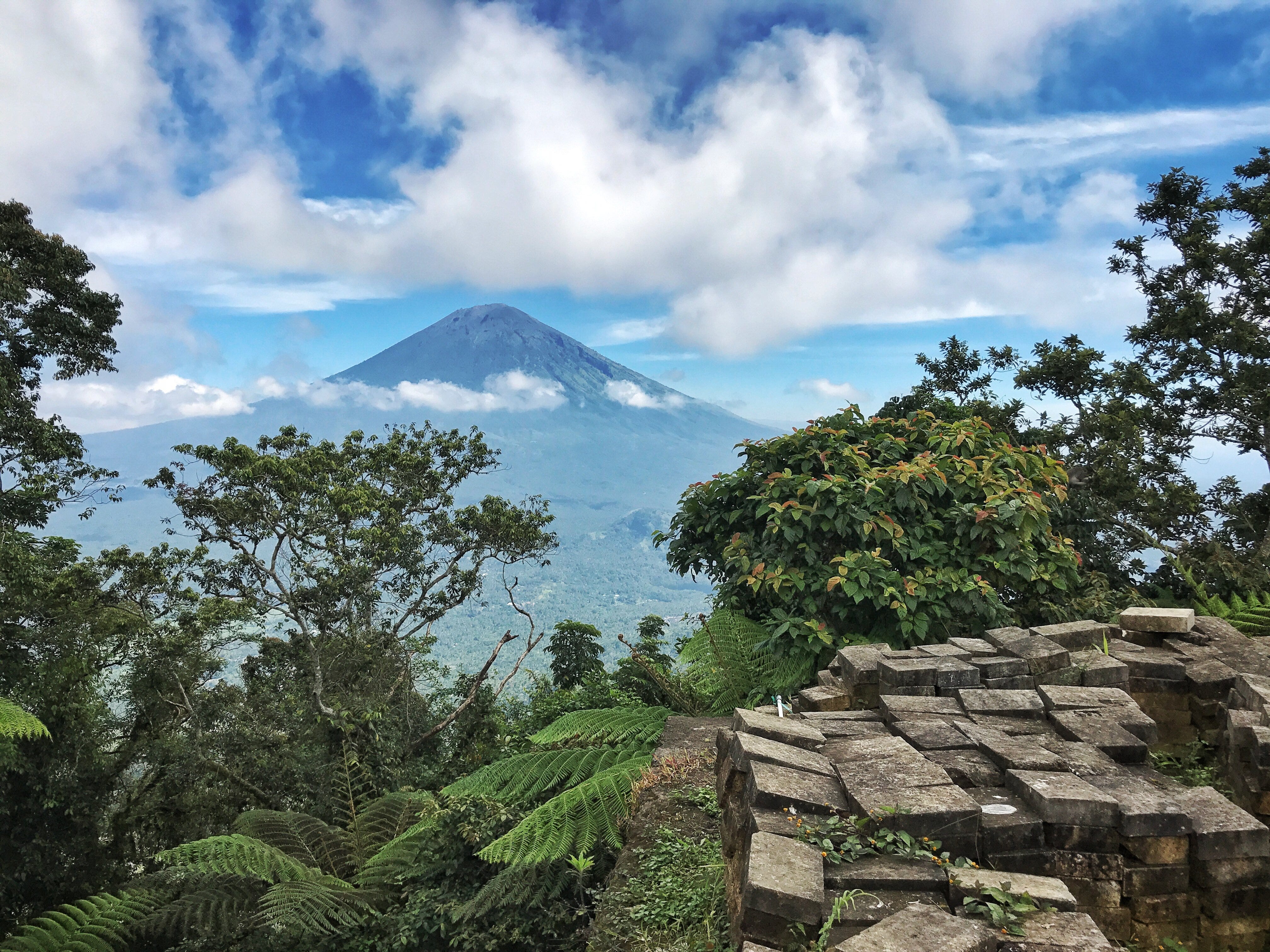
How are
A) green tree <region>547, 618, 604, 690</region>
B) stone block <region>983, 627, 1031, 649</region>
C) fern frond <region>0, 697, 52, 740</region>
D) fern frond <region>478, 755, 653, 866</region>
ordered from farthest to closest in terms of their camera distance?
1. green tree <region>547, 618, 604, 690</region>
2. fern frond <region>0, 697, 52, 740</region>
3. stone block <region>983, 627, 1031, 649</region>
4. fern frond <region>478, 755, 653, 866</region>

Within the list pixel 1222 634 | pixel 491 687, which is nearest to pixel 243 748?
pixel 491 687

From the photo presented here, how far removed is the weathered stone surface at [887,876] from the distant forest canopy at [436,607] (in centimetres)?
56

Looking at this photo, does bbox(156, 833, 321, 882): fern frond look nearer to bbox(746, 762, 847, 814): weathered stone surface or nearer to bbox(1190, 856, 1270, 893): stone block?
bbox(746, 762, 847, 814): weathered stone surface

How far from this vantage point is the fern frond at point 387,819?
20.6 ft

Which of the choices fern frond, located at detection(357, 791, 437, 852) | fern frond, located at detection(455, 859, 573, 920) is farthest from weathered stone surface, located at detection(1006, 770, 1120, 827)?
fern frond, located at detection(357, 791, 437, 852)

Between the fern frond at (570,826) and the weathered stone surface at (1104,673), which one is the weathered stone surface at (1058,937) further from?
the weathered stone surface at (1104,673)

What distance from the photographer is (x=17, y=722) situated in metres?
5.36

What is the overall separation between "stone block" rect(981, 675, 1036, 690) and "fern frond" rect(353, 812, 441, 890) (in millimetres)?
3584

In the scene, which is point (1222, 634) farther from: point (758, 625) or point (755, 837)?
point (755, 837)

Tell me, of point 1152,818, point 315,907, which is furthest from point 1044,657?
point 315,907

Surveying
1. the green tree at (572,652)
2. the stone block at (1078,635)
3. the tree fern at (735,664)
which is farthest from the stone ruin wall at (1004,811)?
the green tree at (572,652)

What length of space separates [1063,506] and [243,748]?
34.5 ft

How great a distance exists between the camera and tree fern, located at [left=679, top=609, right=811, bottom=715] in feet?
16.9

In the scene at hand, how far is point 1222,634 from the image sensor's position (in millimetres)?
4676
